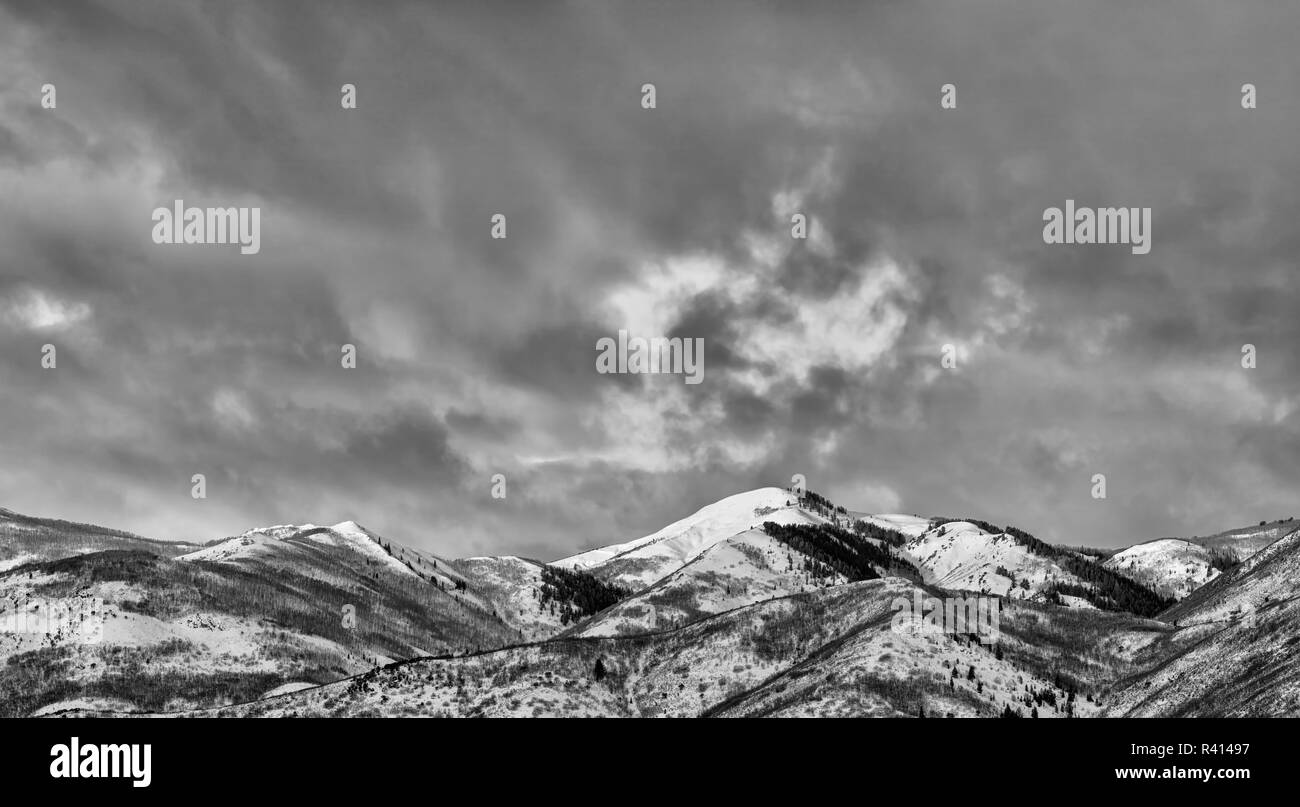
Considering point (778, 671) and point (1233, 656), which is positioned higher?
point (1233, 656)

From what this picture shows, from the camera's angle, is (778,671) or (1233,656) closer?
(1233,656)

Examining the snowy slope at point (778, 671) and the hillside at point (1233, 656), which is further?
the snowy slope at point (778, 671)

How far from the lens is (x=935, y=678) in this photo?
11031 cm

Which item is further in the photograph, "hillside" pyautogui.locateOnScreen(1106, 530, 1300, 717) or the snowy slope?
the snowy slope
